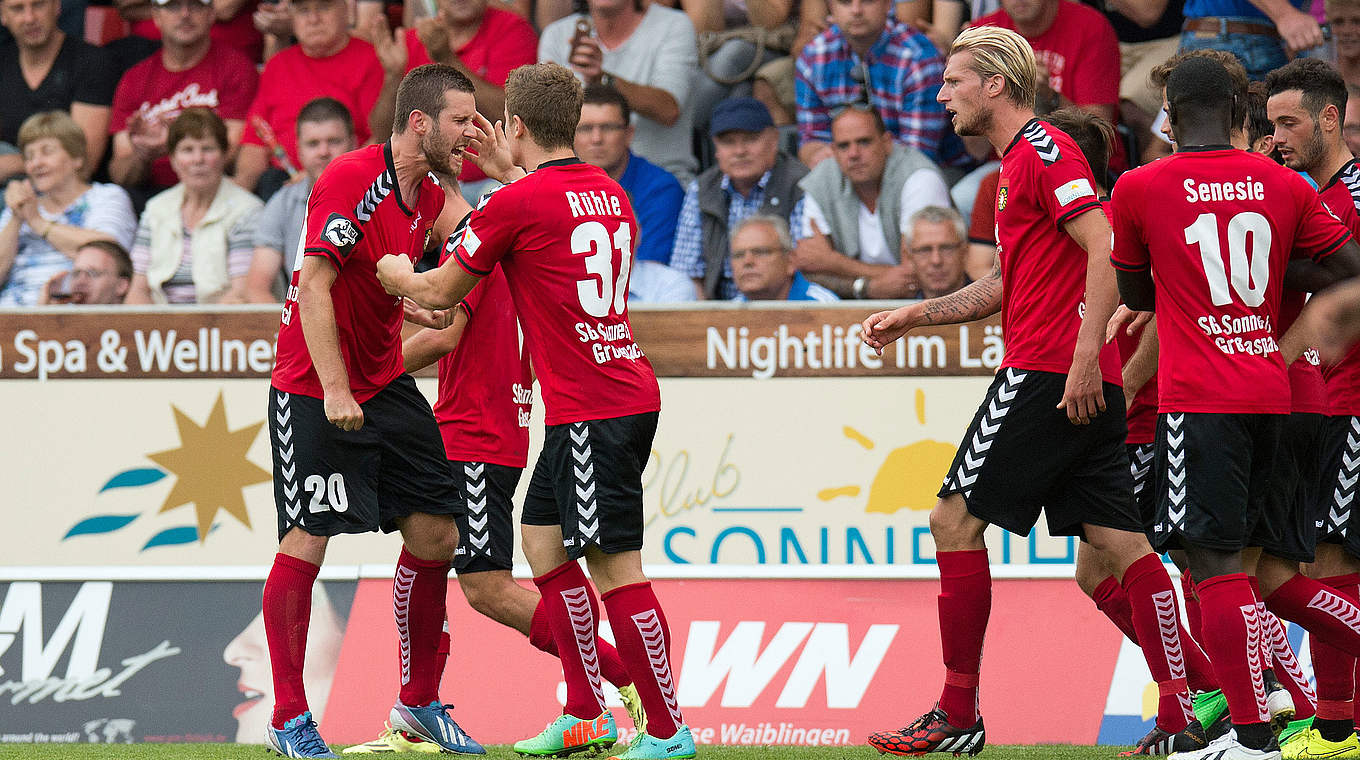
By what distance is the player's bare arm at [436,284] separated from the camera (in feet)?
15.4

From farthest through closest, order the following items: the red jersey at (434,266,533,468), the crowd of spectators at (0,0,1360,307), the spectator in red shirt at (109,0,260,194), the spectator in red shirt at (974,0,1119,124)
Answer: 1. the spectator in red shirt at (109,0,260,194)
2. the spectator in red shirt at (974,0,1119,124)
3. the crowd of spectators at (0,0,1360,307)
4. the red jersey at (434,266,533,468)

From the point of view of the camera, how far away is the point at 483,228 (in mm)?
4660

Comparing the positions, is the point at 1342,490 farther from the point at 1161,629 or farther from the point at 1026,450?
the point at 1026,450

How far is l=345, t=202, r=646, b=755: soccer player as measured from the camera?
578cm

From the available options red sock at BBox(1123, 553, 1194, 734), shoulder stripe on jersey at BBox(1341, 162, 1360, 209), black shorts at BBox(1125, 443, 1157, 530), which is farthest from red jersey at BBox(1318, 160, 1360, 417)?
red sock at BBox(1123, 553, 1194, 734)

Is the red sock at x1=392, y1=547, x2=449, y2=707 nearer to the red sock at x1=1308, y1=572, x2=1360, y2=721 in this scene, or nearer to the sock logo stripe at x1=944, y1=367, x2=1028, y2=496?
the sock logo stripe at x1=944, y1=367, x2=1028, y2=496

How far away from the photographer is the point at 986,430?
186 inches

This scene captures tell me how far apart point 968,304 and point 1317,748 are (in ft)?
5.99

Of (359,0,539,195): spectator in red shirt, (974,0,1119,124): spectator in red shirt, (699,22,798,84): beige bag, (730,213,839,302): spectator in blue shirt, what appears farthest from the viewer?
(699,22,798,84): beige bag

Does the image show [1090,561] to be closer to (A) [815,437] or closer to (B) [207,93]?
(A) [815,437]

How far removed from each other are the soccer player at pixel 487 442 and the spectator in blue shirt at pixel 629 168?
10.1 ft

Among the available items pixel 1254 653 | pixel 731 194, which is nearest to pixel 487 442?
pixel 1254 653

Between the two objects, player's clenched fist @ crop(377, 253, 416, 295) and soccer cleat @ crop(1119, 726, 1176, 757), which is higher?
player's clenched fist @ crop(377, 253, 416, 295)

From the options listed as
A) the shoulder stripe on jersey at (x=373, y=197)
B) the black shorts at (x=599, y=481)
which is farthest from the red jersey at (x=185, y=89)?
the black shorts at (x=599, y=481)
